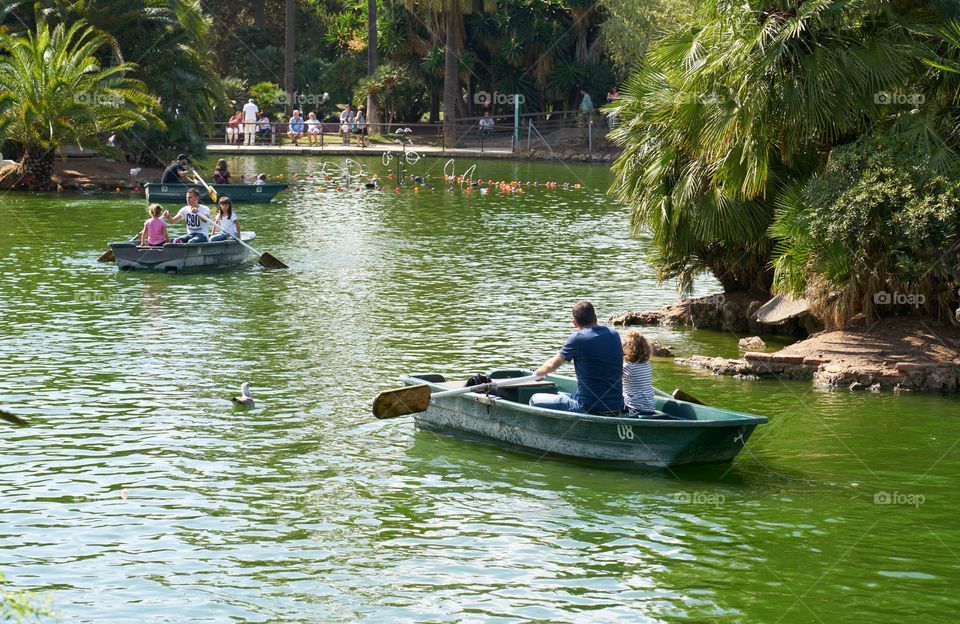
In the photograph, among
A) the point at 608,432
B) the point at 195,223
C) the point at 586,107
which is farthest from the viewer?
the point at 586,107

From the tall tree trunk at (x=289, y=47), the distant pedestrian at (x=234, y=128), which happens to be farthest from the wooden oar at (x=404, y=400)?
the tall tree trunk at (x=289, y=47)

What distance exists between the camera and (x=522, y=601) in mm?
9500

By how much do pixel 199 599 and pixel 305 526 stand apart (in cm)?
178

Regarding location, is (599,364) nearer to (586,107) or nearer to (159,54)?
(159,54)

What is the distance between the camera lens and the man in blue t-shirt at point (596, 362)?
12.6 metres

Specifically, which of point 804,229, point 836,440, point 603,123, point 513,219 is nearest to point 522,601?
point 836,440

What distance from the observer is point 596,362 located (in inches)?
497

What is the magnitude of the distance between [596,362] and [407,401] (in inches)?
85.1

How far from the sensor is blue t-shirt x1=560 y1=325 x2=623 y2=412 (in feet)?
41.3

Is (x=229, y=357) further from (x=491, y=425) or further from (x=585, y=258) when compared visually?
(x=585, y=258)

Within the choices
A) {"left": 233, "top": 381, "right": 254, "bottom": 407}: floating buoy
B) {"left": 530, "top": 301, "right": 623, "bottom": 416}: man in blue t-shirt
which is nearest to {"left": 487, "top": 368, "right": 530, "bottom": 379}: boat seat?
{"left": 530, "top": 301, "right": 623, "bottom": 416}: man in blue t-shirt

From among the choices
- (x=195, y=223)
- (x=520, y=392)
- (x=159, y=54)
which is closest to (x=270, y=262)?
(x=195, y=223)

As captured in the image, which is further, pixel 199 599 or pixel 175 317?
pixel 175 317

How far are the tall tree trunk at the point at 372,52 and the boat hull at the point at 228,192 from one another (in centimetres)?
2879
